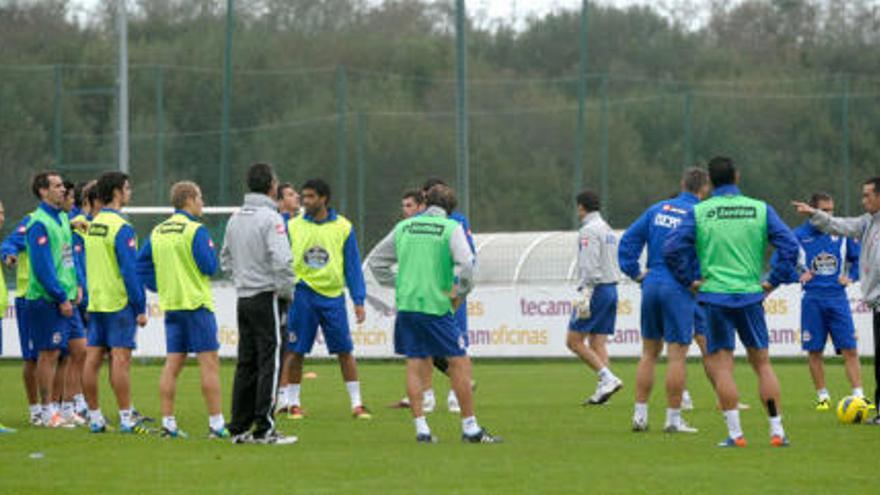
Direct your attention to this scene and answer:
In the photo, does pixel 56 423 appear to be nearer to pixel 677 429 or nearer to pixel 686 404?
pixel 677 429

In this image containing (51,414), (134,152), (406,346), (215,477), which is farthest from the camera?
(134,152)

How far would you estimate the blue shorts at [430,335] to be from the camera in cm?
1514

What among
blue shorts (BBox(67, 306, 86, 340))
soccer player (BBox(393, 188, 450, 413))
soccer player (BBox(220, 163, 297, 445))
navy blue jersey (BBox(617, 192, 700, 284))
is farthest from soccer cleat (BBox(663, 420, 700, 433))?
blue shorts (BBox(67, 306, 86, 340))

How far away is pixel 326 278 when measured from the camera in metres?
18.8

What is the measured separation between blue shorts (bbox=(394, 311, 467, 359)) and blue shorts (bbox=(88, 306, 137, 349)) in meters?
2.72

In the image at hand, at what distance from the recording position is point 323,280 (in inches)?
741

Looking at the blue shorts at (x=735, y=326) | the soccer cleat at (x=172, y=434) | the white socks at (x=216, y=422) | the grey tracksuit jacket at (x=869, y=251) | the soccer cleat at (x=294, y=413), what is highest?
the grey tracksuit jacket at (x=869, y=251)

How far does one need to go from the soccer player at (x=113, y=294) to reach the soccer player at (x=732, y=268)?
505 cm

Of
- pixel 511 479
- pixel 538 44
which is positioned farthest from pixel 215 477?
pixel 538 44

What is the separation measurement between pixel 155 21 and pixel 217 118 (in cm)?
673

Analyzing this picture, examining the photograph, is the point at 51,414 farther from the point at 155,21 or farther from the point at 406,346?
the point at 155,21

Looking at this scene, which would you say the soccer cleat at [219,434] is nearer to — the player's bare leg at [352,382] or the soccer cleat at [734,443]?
the player's bare leg at [352,382]

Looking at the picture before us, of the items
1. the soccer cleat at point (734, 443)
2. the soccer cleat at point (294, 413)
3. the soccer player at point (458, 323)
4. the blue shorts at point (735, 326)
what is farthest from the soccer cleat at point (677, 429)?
the soccer cleat at point (294, 413)

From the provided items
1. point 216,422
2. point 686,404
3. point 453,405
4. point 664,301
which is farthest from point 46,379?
point 686,404
